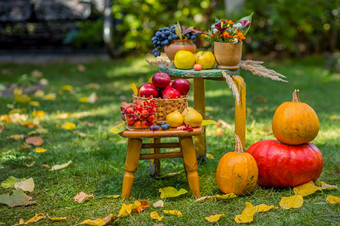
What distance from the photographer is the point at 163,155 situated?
2.53 metres

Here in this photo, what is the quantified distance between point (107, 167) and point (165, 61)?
33.2 inches

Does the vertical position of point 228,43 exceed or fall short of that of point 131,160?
it exceeds it

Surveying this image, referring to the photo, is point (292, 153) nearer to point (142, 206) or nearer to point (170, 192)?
point (170, 192)

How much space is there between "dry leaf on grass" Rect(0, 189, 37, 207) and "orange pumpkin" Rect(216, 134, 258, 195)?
109cm

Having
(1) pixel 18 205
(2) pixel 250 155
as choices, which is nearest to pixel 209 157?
(2) pixel 250 155

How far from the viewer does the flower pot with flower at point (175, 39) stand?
9.32 feet

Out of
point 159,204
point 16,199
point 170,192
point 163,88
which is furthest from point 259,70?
point 16,199

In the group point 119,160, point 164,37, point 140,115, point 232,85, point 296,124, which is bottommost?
point 119,160

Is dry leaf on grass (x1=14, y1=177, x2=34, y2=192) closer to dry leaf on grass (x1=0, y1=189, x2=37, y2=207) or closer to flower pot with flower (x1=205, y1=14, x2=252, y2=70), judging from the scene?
dry leaf on grass (x1=0, y1=189, x2=37, y2=207)

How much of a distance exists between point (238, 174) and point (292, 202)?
1.07 feet

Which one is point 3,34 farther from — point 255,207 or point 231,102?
point 255,207

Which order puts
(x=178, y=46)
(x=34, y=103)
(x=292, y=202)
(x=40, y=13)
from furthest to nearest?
(x=40, y=13) → (x=34, y=103) → (x=178, y=46) → (x=292, y=202)

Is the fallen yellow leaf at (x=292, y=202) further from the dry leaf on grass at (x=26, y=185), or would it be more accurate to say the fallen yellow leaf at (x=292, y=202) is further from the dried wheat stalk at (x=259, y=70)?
the dry leaf on grass at (x=26, y=185)

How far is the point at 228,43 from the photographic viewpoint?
2680 mm
